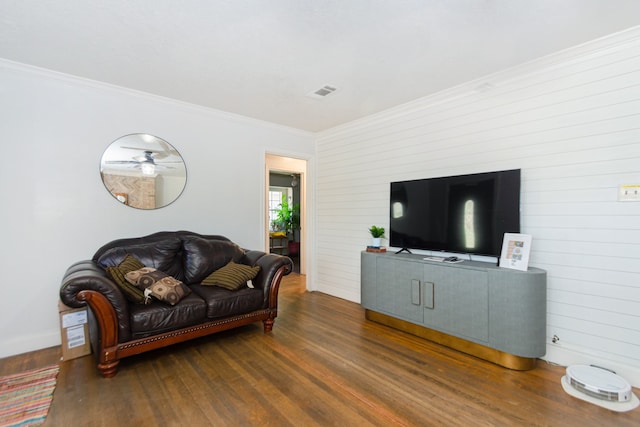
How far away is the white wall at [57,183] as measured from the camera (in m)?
2.73

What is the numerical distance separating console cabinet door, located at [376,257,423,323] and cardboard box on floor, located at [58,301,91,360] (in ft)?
9.63

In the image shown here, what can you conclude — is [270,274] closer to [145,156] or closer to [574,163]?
[145,156]

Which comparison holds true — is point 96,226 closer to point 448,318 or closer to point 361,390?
point 361,390

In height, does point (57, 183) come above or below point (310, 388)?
above

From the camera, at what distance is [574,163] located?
2.49 metres

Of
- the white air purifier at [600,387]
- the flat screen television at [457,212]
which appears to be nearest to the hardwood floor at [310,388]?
the white air purifier at [600,387]

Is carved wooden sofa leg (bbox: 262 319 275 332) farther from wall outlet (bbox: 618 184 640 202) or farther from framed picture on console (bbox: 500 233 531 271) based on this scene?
wall outlet (bbox: 618 184 640 202)

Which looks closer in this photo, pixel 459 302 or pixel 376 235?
pixel 459 302

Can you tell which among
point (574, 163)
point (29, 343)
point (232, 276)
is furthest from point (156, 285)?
point (574, 163)

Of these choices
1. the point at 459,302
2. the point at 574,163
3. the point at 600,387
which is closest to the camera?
the point at 600,387

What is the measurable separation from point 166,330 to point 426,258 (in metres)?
2.63

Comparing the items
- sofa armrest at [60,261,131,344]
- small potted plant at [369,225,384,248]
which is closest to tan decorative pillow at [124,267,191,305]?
sofa armrest at [60,261,131,344]

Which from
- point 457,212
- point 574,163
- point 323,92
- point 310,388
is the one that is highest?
point 323,92

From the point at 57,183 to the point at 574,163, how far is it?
4.79 m
